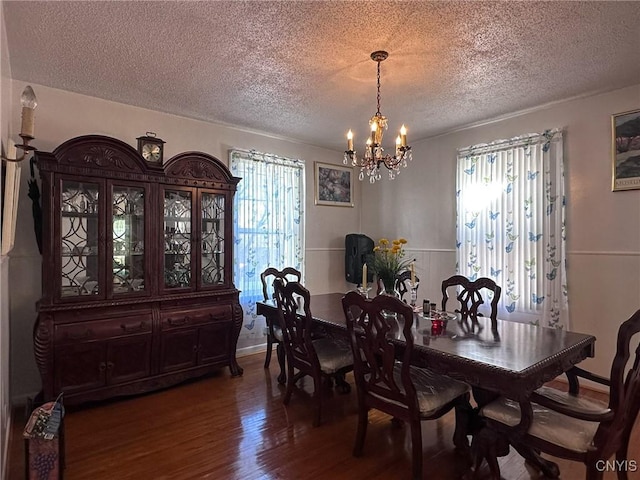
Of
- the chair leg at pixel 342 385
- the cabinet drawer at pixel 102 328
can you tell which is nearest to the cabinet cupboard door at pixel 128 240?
the cabinet drawer at pixel 102 328

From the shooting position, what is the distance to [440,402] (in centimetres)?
205

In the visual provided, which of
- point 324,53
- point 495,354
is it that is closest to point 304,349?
point 495,354

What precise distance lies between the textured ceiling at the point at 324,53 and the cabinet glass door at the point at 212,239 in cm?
93

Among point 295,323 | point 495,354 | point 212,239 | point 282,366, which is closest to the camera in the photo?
point 495,354

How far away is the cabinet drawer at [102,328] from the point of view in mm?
2703

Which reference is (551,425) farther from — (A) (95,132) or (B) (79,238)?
(A) (95,132)

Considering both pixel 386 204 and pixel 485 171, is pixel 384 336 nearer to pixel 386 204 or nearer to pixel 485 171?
pixel 485 171

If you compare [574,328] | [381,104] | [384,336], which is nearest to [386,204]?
[381,104]

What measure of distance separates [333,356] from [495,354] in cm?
129

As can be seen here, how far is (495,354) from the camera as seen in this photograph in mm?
1880

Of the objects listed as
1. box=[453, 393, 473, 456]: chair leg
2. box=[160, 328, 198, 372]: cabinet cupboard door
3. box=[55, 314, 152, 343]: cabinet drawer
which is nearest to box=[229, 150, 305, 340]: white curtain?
box=[160, 328, 198, 372]: cabinet cupboard door

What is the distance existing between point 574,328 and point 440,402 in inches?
84.6

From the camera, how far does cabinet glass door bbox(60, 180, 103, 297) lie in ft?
9.14

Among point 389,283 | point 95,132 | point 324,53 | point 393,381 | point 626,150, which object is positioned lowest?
point 393,381
